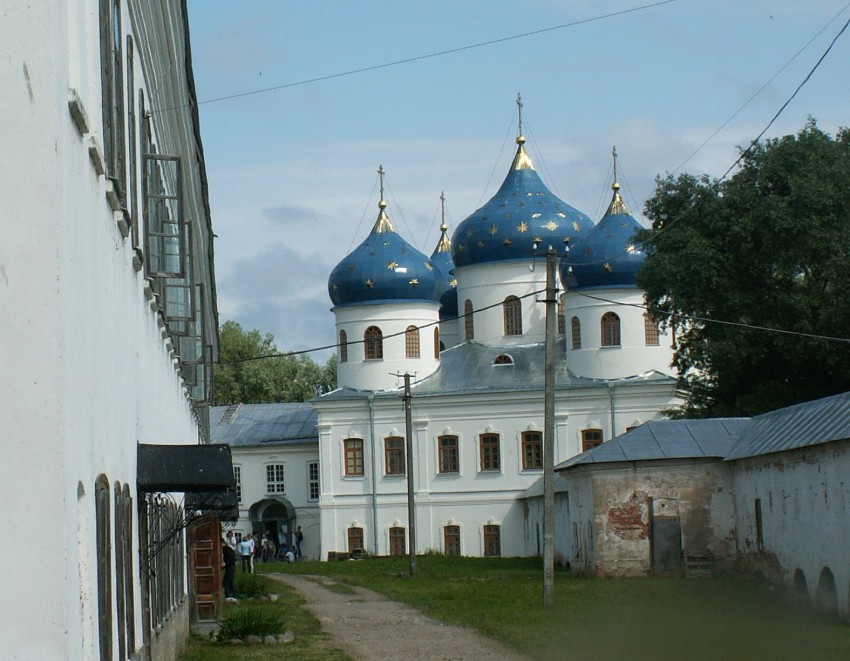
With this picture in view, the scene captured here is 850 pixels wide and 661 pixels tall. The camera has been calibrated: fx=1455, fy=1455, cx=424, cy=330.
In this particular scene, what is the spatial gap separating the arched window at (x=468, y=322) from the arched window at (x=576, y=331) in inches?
172

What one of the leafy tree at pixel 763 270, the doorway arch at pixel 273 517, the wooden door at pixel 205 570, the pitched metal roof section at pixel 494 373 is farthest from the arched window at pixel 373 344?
the wooden door at pixel 205 570

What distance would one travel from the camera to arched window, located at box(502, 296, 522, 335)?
5353cm

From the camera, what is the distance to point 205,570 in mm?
21531

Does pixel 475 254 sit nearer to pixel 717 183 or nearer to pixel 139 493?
pixel 717 183

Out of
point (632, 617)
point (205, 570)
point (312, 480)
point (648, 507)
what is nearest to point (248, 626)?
point (205, 570)

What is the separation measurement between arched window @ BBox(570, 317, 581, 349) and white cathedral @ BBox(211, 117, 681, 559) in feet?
0.25

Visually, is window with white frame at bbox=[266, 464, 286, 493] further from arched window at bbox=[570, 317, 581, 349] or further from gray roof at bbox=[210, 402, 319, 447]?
arched window at bbox=[570, 317, 581, 349]

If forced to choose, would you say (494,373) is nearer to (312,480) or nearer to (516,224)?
(516,224)

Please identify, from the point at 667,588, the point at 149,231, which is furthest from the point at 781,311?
the point at 149,231

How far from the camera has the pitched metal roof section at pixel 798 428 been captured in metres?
20.5

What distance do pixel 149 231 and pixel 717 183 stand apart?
29001 mm

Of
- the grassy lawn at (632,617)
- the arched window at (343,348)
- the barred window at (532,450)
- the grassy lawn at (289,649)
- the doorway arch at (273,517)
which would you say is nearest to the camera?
the grassy lawn at (632,617)

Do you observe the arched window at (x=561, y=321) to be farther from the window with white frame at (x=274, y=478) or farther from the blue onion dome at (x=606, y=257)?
the window with white frame at (x=274, y=478)

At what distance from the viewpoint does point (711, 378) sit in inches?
1521
